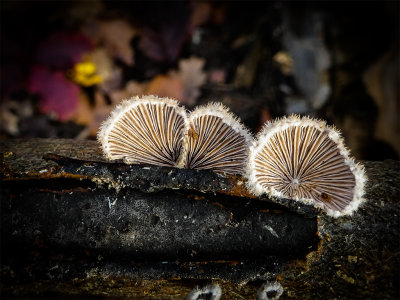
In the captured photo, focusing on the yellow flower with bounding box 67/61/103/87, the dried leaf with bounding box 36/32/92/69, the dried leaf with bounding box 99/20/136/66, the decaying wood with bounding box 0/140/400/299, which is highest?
the dried leaf with bounding box 99/20/136/66

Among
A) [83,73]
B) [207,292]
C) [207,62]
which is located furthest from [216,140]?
[83,73]

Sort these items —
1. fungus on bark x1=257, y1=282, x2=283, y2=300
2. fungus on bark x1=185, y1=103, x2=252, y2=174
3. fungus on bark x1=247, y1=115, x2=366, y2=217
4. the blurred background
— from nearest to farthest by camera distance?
fungus on bark x1=247, y1=115, x2=366, y2=217
fungus on bark x1=257, y1=282, x2=283, y2=300
fungus on bark x1=185, y1=103, x2=252, y2=174
the blurred background

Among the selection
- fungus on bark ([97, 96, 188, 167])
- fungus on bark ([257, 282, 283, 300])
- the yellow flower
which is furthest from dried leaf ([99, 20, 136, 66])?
fungus on bark ([257, 282, 283, 300])

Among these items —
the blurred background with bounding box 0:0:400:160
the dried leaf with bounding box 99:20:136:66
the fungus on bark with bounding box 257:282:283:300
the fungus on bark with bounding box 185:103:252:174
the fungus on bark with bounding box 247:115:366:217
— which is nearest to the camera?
the fungus on bark with bounding box 247:115:366:217

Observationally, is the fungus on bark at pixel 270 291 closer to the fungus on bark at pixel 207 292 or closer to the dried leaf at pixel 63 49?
the fungus on bark at pixel 207 292

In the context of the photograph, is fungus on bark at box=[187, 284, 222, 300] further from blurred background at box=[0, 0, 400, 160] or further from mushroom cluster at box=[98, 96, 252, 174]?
blurred background at box=[0, 0, 400, 160]

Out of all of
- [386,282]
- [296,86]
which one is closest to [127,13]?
[296,86]

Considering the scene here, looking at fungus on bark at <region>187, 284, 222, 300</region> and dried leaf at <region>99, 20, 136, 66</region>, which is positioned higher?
dried leaf at <region>99, 20, 136, 66</region>

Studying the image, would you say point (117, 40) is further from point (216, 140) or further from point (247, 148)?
point (247, 148)

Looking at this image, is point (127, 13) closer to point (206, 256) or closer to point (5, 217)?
point (5, 217)

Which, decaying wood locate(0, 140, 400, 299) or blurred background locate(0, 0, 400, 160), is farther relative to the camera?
blurred background locate(0, 0, 400, 160)
